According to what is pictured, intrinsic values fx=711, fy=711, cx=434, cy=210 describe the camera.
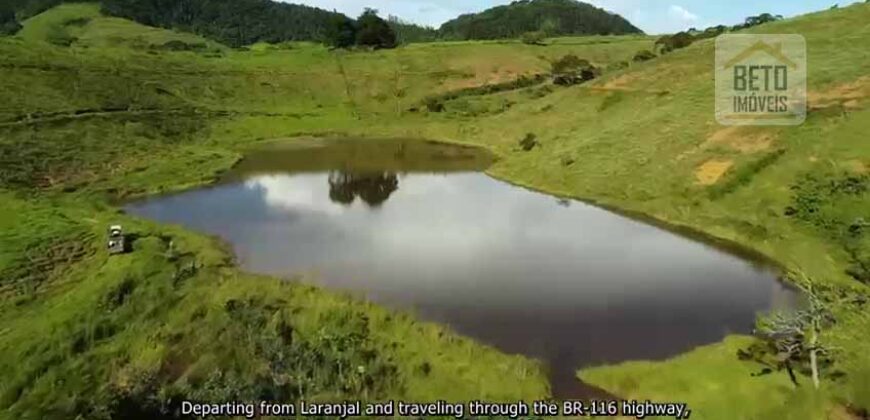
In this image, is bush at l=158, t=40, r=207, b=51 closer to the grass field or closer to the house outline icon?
the grass field

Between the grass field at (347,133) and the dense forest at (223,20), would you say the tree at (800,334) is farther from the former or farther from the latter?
the dense forest at (223,20)

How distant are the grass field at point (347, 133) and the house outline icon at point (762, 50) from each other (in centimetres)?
248

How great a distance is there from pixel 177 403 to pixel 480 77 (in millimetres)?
74868

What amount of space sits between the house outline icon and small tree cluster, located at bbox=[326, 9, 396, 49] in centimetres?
5532

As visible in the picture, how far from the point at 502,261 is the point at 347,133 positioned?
4142cm

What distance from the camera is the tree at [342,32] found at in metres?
101

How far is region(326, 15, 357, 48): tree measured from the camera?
10075 cm

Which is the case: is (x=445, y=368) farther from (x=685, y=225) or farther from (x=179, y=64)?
(x=179, y=64)

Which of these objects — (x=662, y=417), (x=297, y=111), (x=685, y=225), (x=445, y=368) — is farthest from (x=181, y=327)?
(x=297, y=111)

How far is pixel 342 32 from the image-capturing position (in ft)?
330

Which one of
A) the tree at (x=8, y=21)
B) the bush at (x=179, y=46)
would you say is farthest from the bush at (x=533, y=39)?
the tree at (x=8, y=21)

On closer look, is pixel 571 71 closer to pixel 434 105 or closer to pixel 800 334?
pixel 434 105

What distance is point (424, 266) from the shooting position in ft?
89.7

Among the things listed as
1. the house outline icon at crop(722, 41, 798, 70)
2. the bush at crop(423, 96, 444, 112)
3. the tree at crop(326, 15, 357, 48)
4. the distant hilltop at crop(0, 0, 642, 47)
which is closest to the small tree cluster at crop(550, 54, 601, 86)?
the bush at crop(423, 96, 444, 112)
